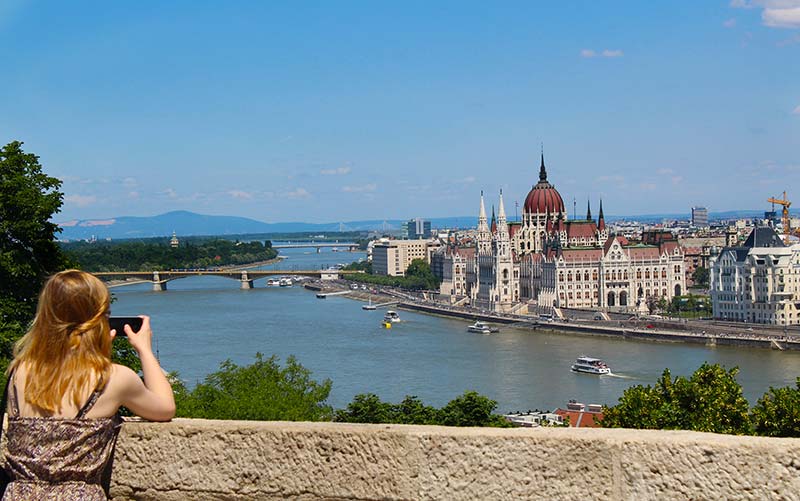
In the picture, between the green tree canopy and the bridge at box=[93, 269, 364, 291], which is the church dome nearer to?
the bridge at box=[93, 269, 364, 291]

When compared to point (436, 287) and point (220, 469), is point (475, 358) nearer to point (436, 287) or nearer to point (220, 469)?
point (220, 469)

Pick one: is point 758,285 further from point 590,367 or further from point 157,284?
point 157,284

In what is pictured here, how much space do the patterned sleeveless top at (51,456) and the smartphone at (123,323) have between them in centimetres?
38

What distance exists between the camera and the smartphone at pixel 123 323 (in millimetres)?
2439

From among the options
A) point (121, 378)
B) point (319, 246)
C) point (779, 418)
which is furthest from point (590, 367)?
point (319, 246)

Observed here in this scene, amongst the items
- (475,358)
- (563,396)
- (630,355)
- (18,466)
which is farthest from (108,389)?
(630,355)

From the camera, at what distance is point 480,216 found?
66000mm

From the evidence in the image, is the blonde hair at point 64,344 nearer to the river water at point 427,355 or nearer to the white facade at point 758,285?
the river water at point 427,355

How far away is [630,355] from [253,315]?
19.7m

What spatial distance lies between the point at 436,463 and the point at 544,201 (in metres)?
60.9

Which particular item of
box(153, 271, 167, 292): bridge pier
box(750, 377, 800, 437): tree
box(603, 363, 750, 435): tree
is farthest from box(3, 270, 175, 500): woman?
box(153, 271, 167, 292): bridge pier

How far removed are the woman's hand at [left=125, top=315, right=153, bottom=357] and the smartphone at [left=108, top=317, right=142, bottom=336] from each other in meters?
0.01

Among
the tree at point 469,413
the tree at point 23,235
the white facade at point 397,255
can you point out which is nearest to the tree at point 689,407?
the tree at point 469,413

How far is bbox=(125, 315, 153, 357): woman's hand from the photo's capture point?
7.68 feet
